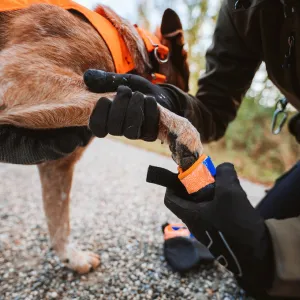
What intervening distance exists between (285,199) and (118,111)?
1.49 meters

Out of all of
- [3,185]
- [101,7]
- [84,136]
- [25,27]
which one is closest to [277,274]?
[84,136]

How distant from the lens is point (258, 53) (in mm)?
1902

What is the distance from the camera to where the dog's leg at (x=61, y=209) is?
193 cm

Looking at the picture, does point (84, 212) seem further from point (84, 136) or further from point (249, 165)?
point (249, 165)

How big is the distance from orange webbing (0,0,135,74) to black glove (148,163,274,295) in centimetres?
83

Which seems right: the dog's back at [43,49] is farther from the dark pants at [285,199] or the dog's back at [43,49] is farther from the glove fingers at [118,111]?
the dark pants at [285,199]

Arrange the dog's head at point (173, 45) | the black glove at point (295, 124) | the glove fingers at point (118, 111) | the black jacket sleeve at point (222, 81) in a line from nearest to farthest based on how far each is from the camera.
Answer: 1. the glove fingers at point (118, 111)
2. the black jacket sleeve at point (222, 81)
3. the dog's head at point (173, 45)
4. the black glove at point (295, 124)

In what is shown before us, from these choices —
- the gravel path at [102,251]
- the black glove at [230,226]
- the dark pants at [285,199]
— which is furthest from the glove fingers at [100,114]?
the dark pants at [285,199]

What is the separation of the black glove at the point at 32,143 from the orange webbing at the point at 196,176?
0.71 m

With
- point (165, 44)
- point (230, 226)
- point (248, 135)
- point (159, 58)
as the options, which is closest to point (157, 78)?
point (159, 58)

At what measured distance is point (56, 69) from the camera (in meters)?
1.36

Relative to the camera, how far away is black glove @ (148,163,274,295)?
1180mm

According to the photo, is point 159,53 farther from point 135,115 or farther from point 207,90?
point 135,115

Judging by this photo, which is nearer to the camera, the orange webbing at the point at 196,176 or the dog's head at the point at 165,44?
the orange webbing at the point at 196,176
